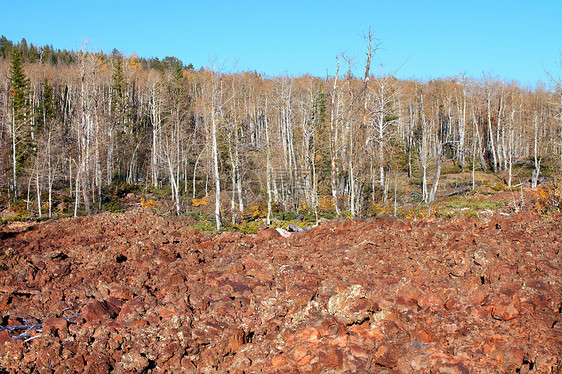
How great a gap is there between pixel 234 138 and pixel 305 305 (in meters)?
18.8

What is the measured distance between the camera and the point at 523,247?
24.1 ft

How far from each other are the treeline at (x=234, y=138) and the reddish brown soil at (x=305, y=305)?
8868 millimetres

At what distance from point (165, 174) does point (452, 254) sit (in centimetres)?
3967

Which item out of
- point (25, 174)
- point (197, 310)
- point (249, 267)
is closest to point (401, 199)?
point (249, 267)

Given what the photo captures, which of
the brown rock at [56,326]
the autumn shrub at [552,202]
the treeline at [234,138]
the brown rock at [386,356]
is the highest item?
the treeline at [234,138]

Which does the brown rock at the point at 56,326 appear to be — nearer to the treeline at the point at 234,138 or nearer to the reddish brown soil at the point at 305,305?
the reddish brown soil at the point at 305,305

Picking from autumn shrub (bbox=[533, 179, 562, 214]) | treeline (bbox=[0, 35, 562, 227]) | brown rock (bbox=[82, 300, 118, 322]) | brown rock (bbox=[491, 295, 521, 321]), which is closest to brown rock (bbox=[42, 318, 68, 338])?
brown rock (bbox=[82, 300, 118, 322])

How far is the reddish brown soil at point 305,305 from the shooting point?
183 inches

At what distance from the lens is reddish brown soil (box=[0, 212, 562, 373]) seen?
4.64 m

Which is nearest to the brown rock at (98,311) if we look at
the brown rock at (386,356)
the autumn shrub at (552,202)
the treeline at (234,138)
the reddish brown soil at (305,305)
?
→ the reddish brown soil at (305,305)

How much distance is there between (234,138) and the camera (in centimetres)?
2377

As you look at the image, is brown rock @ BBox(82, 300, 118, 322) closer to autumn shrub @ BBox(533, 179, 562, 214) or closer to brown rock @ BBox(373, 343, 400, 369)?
brown rock @ BBox(373, 343, 400, 369)

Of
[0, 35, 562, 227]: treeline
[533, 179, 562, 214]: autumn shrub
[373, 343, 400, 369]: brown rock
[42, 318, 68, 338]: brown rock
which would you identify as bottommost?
[373, 343, 400, 369]: brown rock

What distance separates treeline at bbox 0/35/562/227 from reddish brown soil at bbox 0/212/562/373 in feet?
29.1
